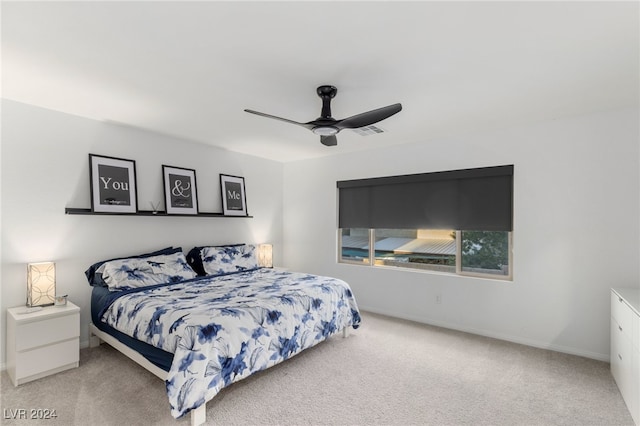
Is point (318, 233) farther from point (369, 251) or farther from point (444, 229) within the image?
point (444, 229)

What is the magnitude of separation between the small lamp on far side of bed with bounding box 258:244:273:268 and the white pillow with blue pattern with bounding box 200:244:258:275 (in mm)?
373

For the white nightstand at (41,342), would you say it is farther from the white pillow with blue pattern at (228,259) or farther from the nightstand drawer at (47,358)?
the white pillow with blue pattern at (228,259)

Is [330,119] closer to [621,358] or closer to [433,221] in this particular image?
[433,221]

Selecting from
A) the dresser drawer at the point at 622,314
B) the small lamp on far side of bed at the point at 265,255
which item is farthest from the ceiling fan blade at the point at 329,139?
the dresser drawer at the point at 622,314

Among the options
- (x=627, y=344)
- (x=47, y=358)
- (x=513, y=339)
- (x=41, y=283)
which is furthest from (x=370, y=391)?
(x=41, y=283)

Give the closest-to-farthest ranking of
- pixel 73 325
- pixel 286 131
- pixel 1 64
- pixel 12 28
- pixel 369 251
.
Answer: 1. pixel 12 28
2. pixel 1 64
3. pixel 73 325
4. pixel 286 131
5. pixel 369 251

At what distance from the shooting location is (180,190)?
426cm

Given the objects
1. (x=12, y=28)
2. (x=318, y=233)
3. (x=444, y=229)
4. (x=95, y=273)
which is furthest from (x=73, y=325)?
(x=444, y=229)

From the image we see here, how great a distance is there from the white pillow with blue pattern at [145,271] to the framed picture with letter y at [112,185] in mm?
610

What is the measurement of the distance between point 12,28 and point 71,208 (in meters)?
1.93

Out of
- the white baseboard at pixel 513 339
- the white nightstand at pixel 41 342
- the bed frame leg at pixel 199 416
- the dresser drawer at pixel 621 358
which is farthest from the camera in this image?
the white baseboard at pixel 513 339

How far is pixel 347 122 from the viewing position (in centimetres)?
256

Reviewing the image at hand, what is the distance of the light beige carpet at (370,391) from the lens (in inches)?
87.7

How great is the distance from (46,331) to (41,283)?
0.48 metres
